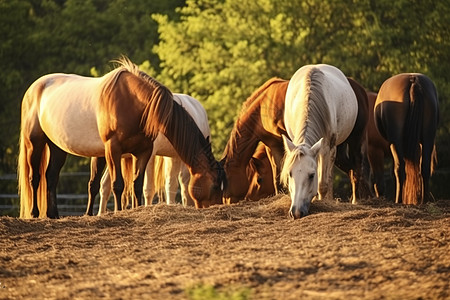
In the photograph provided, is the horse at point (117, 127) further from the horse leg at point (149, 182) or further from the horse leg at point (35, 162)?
the horse leg at point (149, 182)

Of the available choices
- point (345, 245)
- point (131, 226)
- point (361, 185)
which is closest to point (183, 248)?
point (345, 245)

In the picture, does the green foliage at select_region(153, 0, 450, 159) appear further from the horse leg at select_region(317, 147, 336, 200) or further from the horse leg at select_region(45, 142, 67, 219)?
the horse leg at select_region(317, 147, 336, 200)

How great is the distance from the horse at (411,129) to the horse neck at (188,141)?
2545 mm

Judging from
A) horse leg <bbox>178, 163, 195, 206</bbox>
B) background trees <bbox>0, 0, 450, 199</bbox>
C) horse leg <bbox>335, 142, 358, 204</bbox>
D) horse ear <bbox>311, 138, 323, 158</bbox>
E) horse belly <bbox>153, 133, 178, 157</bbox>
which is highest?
background trees <bbox>0, 0, 450, 199</bbox>

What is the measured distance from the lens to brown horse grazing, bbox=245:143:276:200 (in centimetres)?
1333

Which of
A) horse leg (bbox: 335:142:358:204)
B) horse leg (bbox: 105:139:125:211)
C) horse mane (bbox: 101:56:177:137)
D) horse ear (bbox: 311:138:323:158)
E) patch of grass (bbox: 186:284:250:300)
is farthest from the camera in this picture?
horse leg (bbox: 335:142:358:204)

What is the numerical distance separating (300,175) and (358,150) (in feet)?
11.1

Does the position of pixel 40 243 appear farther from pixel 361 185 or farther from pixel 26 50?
pixel 26 50

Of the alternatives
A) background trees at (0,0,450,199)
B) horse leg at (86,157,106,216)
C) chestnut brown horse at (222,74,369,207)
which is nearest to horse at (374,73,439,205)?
chestnut brown horse at (222,74,369,207)

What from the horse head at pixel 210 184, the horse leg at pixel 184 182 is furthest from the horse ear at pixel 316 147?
the horse leg at pixel 184 182

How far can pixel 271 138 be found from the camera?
1227cm

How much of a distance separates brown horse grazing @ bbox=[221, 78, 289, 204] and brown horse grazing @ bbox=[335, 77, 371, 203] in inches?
34.8

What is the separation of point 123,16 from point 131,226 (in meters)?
22.8

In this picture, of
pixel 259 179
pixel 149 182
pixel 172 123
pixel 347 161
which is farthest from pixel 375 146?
pixel 172 123
